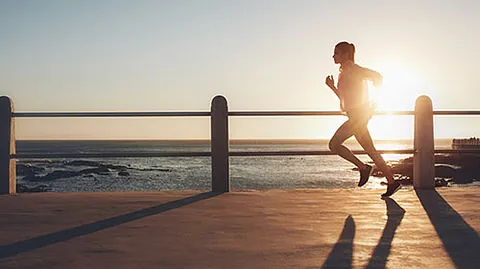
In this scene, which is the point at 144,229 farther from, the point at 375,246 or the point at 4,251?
the point at 375,246

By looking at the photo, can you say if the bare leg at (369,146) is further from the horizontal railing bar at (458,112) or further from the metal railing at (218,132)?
the horizontal railing bar at (458,112)

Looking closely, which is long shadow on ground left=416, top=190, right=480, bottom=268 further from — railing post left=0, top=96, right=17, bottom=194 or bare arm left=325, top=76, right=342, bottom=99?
railing post left=0, top=96, right=17, bottom=194

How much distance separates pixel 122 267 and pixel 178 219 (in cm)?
157

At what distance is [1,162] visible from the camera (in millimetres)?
6656

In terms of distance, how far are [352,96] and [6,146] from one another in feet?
13.5

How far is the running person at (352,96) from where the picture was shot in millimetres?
5488

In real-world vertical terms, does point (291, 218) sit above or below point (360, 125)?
A: below

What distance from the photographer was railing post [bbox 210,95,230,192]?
21.8ft

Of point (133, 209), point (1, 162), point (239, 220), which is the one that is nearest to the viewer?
point (239, 220)

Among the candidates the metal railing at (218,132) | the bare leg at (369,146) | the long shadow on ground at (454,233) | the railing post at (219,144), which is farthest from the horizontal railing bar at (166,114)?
the long shadow on ground at (454,233)

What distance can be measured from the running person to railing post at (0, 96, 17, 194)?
150 inches

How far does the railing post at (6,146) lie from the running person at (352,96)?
3.82m

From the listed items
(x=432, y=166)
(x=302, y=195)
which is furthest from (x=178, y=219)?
(x=432, y=166)

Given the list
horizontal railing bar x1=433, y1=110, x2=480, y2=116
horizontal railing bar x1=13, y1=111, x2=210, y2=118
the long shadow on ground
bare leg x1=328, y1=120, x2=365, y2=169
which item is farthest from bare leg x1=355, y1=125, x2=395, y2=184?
horizontal railing bar x1=13, y1=111, x2=210, y2=118
